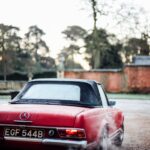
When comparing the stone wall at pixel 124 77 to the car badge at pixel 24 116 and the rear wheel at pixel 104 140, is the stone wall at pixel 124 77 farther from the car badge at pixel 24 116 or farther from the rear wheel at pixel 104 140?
the car badge at pixel 24 116

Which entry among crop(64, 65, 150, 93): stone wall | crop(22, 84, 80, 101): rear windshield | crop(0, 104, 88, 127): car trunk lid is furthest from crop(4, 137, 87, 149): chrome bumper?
crop(64, 65, 150, 93): stone wall

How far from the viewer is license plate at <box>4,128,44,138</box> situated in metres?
5.53

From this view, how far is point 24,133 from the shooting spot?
18.3 ft

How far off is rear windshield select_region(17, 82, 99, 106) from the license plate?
3.05ft

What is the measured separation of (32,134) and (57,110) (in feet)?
1.63

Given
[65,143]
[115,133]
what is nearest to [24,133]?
[65,143]

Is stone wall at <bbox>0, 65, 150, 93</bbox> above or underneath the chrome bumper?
underneath

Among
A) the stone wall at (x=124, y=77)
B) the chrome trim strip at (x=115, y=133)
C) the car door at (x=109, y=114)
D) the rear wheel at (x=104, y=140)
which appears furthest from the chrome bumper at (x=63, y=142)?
the stone wall at (x=124, y=77)

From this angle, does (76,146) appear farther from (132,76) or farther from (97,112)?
(132,76)

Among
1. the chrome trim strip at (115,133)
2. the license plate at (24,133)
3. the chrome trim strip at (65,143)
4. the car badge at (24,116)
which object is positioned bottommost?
the chrome trim strip at (115,133)

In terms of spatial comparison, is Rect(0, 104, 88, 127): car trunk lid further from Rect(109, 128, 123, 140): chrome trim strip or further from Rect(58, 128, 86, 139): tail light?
Rect(109, 128, 123, 140): chrome trim strip

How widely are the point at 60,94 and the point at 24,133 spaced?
118 centimetres

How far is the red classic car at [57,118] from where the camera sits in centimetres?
546

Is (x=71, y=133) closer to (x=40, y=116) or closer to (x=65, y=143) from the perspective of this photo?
(x=65, y=143)
